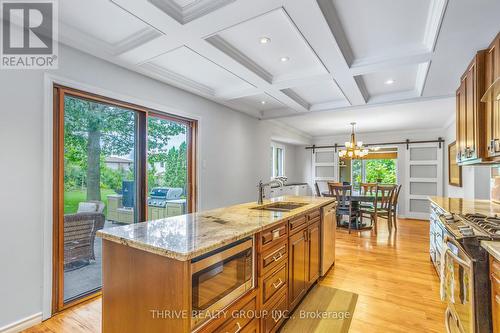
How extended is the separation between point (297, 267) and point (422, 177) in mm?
6129

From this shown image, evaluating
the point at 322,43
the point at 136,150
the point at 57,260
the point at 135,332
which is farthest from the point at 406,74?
the point at 57,260

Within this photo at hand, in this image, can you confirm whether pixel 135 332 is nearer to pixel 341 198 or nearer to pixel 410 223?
pixel 341 198

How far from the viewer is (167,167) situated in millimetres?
3512

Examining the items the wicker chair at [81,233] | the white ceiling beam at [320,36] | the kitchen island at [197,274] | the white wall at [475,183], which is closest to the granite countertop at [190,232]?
the kitchen island at [197,274]

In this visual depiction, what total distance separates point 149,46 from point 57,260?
7.08 ft

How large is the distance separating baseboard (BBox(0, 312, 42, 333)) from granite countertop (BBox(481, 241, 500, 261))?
3272 mm

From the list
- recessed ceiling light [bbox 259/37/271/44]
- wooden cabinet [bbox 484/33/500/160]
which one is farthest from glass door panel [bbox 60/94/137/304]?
wooden cabinet [bbox 484/33/500/160]

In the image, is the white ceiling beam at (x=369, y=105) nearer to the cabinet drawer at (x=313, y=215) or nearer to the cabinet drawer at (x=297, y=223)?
the cabinet drawer at (x=313, y=215)

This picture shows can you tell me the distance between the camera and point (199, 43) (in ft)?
7.75

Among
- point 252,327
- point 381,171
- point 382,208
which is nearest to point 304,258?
point 252,327

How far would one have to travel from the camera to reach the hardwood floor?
84.4 inches

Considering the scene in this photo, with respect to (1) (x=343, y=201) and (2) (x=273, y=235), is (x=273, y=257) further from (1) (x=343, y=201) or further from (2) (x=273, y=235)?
(1) (x=343, y=201)

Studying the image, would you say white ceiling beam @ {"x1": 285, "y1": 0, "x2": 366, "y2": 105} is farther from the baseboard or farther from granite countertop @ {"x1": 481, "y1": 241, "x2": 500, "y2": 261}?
the baseboard

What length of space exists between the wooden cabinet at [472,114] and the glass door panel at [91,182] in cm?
355
